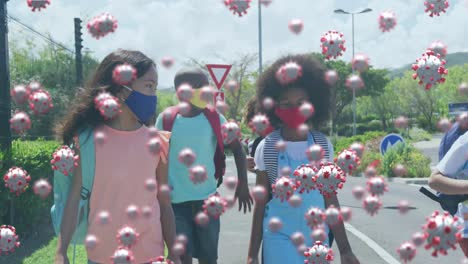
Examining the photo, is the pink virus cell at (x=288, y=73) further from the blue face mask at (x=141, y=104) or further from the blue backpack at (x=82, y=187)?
the blue backpack at (x=82, y=187)

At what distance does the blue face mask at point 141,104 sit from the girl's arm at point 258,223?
0.82 metres

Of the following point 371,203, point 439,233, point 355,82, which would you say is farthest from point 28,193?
point 439,233

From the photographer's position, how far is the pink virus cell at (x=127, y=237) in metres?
2.60

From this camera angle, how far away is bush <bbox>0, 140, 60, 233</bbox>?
7.62m

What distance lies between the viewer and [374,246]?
28.1ft

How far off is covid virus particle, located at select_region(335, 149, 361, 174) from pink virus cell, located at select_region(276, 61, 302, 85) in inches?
14.6

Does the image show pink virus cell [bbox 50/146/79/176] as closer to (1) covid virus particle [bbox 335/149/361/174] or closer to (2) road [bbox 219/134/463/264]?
(1) covid virus particle [bbox 335/149/361/174]

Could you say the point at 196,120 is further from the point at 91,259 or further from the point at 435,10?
the point at 435,10

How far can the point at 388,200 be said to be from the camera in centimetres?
1474

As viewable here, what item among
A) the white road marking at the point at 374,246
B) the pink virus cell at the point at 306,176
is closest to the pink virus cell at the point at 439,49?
the pink virus cell at the point at 306,176

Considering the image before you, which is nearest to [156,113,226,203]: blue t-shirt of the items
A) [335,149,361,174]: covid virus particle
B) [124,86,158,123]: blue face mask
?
[124,86,158,123]: blue face mask

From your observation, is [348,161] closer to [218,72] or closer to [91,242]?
[91,242]

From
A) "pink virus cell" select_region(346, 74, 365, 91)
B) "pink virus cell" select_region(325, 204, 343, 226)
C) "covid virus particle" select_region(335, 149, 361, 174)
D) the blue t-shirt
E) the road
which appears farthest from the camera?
the road

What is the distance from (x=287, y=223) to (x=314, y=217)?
229 millimetres
